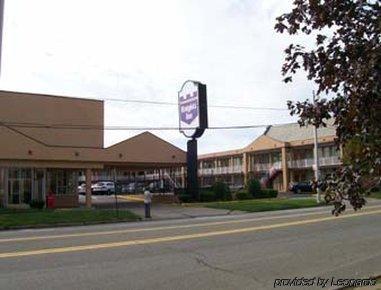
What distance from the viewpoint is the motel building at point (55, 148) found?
38.2 metres

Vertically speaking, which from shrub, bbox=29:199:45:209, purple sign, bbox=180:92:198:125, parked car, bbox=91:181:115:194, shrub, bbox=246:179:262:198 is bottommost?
shrub, bbox=29:199:45:209

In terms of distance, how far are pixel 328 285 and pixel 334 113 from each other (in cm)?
501

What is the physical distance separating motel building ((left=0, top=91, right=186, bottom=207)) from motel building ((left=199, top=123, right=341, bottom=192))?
35.4m

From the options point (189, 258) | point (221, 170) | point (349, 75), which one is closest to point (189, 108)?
point (189, 258)

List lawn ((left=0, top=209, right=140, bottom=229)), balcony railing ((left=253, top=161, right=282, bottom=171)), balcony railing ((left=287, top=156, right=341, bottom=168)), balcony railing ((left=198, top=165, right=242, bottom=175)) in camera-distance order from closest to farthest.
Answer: lawn ((left=0, top=209, right=140, bottom=229)) < balcony railing ((left=287, top=156, right=341, bottom=168)) < balcony railing ((left=253, top=161, right=282, bottom=171)) < balcony railing ((left=198, top=165, right=242, bottom=175))

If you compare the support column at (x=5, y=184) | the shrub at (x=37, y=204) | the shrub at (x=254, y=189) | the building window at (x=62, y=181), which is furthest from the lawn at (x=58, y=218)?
the shrub at (x=254, y=189)

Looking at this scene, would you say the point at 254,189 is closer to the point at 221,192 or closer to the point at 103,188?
the point at 221,192

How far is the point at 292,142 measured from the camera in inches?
3236

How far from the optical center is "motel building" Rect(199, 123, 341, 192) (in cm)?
7819

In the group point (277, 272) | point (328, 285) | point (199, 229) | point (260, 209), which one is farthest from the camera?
point (260, 209)

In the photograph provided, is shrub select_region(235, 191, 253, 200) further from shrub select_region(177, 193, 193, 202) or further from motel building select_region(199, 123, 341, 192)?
motel building select_region(199, 123, 341, 192)

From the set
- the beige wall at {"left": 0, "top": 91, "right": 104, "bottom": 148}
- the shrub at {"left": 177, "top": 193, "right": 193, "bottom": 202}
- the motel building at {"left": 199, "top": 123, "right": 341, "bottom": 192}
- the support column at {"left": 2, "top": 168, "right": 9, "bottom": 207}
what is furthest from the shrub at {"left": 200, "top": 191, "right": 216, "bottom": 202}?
the motel building at {"left": 199, "top": 123, "right": 341, "bottom": 192}

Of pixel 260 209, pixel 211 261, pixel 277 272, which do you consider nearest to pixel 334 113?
pixel 277 272

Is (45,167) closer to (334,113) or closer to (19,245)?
(19,245)
